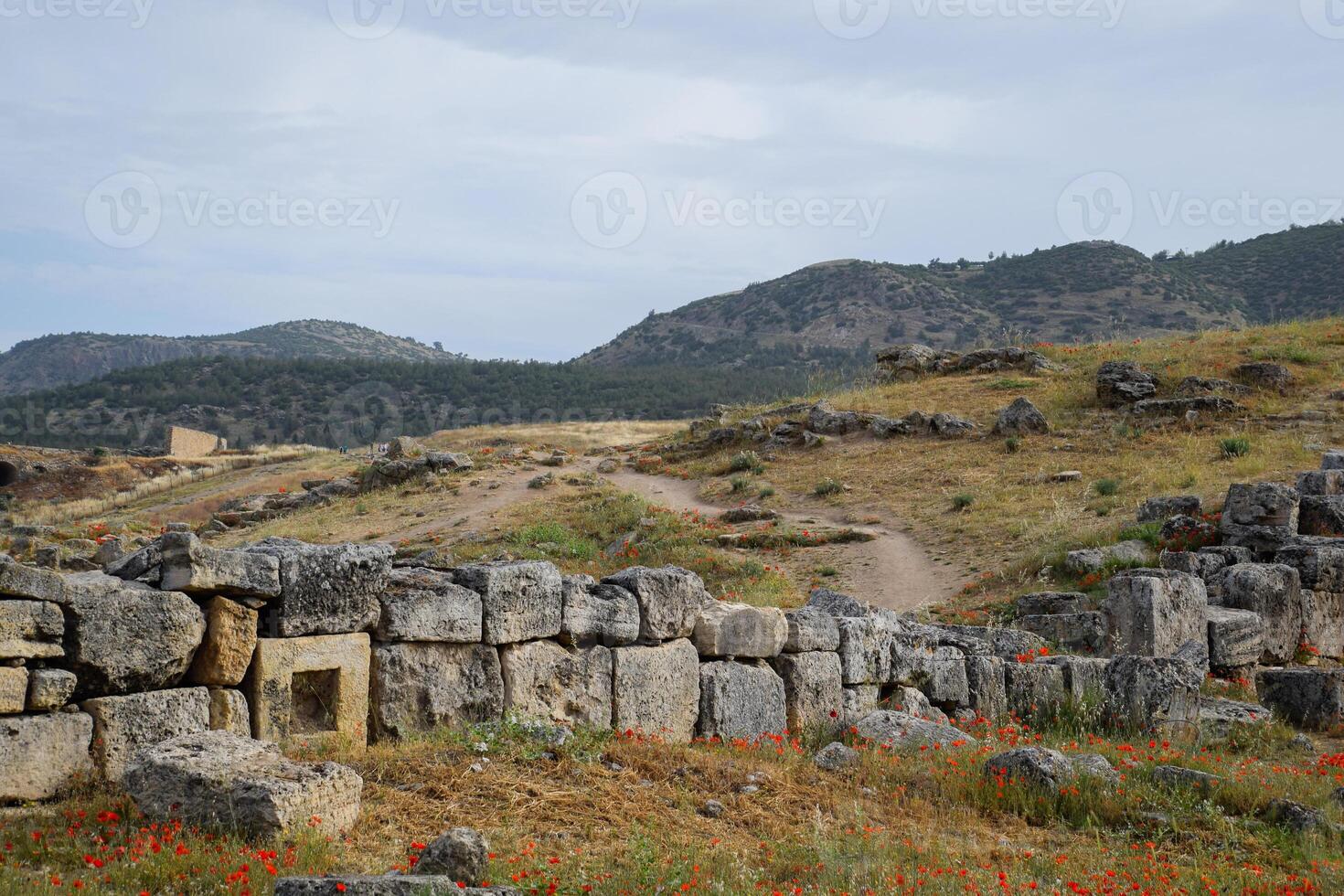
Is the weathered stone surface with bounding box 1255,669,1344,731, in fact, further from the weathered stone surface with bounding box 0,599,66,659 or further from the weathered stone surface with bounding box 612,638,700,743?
the weathered stone surface with bounding box 0,599,66,659

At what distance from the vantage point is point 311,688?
22.2 ft

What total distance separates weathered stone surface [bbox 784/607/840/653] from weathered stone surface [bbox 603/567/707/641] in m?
0.92

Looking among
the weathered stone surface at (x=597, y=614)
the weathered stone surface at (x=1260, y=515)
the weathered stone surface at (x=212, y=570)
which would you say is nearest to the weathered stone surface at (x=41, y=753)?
the weathered stone surface at (x=212, y=570)

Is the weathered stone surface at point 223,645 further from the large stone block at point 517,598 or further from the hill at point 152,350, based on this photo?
the hill at point 152,350

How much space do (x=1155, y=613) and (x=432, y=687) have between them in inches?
298

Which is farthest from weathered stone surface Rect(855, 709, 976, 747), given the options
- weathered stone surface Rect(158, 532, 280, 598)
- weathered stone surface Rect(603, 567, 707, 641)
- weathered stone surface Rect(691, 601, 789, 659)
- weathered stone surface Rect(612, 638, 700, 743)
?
weathered stone surface Rect(158, 532, 280, 598)

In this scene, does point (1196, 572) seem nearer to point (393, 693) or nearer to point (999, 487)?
point (999, 487)

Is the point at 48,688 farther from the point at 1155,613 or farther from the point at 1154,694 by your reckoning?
the point at 1155,613

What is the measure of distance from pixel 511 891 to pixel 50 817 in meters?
2.30

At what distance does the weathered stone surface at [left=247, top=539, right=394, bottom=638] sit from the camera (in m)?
6.53

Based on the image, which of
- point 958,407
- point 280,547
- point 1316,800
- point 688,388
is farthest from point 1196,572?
point 688,388

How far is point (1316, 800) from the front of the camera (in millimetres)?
6902

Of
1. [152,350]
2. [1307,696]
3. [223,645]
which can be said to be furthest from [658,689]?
[152,350]

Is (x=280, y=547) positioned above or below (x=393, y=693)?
above
